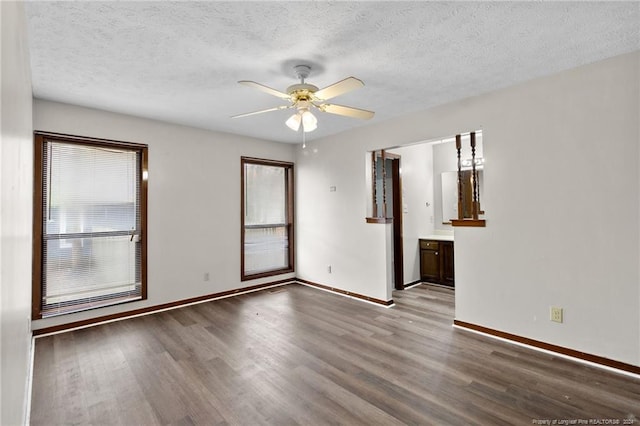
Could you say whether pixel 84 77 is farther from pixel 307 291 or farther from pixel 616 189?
pixel 616 189

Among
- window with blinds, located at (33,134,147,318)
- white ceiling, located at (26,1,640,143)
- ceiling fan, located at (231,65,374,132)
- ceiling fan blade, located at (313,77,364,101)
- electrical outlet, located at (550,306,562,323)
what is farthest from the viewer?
window with blinds, located at (33,134,147,318)

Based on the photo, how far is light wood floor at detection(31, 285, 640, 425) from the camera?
2002 mm

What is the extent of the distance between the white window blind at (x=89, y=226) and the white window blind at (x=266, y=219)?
5.22 ft

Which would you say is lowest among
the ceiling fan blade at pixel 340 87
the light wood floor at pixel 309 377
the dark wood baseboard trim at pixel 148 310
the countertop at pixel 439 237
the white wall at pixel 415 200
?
the light wood floor at pixel 309 377

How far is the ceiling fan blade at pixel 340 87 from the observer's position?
84.0 inches

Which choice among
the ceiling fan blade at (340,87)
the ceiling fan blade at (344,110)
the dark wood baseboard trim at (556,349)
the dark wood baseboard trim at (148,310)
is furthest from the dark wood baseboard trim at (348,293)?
the ceiling fan blade at (340,87)

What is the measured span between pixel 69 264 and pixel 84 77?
2.05 metres

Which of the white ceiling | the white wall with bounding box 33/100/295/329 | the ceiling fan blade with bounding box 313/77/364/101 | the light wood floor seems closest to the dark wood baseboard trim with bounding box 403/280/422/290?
the light wood floor

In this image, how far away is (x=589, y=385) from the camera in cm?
227

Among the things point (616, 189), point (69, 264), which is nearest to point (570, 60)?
point (616, 189)

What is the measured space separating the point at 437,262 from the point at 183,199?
160 inches

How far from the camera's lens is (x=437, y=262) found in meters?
5.19

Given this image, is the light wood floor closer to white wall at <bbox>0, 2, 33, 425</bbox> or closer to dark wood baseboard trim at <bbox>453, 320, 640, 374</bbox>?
dark wood baseboard trim at <bbox>453, 320, 640, 374</bbox>

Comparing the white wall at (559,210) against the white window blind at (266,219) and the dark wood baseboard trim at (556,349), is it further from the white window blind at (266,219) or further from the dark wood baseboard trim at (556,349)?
the white window blind at (266,219)
